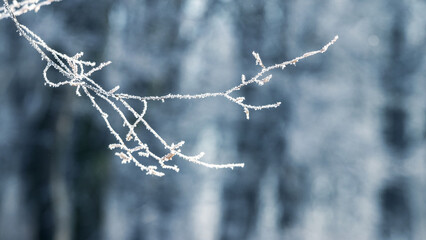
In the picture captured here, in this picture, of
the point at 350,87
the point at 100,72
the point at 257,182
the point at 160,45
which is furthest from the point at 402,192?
the point at 100,72

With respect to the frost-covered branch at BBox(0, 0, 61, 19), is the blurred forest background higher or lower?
higher

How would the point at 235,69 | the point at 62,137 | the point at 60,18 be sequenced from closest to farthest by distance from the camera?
the point at 60,18, the point at 62,137, the point at 235,69

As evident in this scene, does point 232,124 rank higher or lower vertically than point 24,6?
higher

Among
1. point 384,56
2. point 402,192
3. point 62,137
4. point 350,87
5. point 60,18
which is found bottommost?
point 62,137

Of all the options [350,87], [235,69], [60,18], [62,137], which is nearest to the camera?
[60,18]

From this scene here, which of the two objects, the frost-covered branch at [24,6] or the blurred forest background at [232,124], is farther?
the blurred forest background at [232,124]

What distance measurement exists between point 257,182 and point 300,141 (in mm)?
768

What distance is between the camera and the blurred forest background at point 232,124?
447 centimetres

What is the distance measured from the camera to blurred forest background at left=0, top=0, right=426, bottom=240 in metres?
4.47

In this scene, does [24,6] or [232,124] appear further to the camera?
[232,124]

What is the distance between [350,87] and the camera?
5527 millimetres

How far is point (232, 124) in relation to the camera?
5266 millimetres

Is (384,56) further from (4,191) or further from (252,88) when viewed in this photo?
(4,191)

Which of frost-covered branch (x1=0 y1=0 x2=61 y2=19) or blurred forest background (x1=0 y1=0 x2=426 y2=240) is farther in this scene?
blurred forest background (x1=0 y1=0 x2=426 y2=240)
